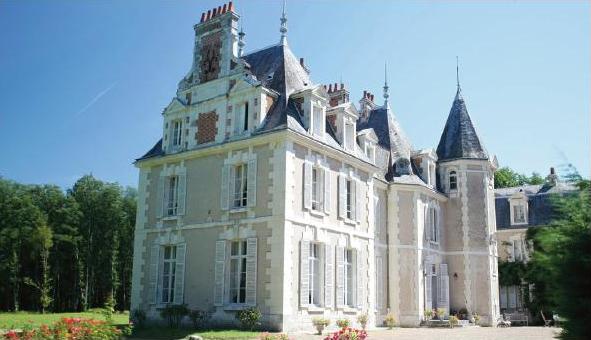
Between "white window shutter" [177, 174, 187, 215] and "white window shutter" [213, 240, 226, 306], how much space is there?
2.24m

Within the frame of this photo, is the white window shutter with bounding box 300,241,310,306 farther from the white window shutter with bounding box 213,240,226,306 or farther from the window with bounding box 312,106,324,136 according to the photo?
the window with bounding box 312,106,324,136

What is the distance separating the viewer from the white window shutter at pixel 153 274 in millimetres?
19672

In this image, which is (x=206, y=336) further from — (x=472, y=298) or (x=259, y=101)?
(x=472, y=298)

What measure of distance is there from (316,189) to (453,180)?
11480 millimetres

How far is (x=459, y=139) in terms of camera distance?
28.5 m

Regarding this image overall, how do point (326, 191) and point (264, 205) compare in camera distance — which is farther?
point (326, 191)

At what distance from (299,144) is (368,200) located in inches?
183

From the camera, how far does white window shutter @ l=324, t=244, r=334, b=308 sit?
18.4m

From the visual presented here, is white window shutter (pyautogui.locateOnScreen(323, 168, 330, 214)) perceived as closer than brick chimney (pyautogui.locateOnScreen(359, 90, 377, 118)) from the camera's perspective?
Yes

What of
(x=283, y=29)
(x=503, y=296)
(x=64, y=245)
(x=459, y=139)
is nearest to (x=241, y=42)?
(x=283, y=29)

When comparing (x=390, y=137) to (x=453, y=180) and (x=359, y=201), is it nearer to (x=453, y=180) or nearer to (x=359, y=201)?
(x=453, y=180)

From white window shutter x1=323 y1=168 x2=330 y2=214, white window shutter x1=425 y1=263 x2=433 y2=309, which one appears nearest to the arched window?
white window shutter x1=425 y1=263 x2=433 y2=309

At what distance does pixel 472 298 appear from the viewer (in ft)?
86.2

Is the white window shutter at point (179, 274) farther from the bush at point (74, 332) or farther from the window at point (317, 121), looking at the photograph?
the bush at point (74, 332)
